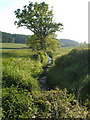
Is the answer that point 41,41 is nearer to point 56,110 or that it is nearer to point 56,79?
point 56,79

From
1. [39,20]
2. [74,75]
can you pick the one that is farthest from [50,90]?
[39,20]

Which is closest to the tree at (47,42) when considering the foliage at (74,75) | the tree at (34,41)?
the tree at (34,41)

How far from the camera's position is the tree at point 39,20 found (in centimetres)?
2445

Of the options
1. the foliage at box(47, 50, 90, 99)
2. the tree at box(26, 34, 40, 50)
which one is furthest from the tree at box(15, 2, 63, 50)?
the foliage at box(47, 50, 90, 99)

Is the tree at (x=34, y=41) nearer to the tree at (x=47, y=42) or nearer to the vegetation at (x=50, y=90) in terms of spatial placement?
the tree at (x=47, y=42)

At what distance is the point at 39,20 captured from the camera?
25.1 metres

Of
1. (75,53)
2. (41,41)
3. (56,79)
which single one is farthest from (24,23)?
(56,79)

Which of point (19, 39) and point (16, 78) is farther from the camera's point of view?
point (19, 39)

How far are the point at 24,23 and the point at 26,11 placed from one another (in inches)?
73.7

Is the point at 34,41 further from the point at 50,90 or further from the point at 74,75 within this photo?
the point at 50,90

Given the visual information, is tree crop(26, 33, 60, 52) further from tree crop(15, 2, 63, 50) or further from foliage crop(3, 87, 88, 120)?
foliage crop(3, 87, 88, 120)

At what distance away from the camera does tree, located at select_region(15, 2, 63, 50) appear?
2445 cm

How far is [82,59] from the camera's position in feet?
26.8

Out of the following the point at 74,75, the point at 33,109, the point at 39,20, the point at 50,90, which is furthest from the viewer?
the point at 39,20
